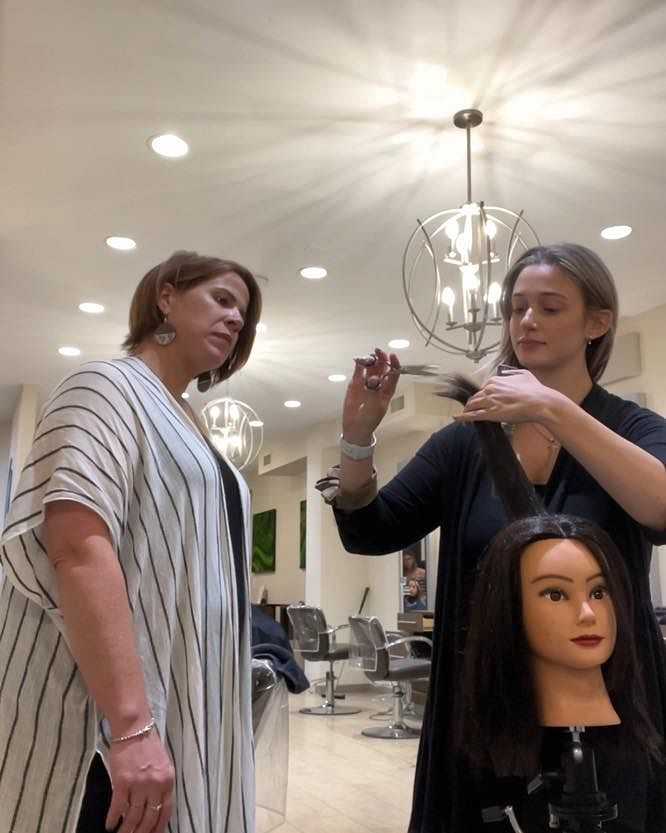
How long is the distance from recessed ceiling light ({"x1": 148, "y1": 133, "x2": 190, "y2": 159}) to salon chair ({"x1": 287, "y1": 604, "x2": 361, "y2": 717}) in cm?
426

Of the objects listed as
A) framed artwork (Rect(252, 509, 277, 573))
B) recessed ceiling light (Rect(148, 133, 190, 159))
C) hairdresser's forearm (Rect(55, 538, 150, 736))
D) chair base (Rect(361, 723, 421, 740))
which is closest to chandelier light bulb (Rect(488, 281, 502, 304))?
recessed ceiling light (Rect(148, 133, 190, 159))

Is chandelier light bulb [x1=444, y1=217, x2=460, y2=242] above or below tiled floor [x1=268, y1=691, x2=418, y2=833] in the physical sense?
above

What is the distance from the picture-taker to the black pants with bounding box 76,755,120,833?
0.88 metres

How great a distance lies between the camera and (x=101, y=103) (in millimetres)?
2779

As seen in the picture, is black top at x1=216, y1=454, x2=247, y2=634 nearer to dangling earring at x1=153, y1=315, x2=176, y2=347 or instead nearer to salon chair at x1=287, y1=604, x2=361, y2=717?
dangling earring at x1=153, y1=315, x2=176, y2=347

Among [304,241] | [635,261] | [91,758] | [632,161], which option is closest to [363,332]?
[304,241]

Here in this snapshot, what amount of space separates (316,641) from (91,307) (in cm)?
333

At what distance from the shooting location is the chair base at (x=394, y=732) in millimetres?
5160

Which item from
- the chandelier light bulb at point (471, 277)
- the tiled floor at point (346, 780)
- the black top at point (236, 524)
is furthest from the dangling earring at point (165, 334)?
the tiled floor at point (346, 780)

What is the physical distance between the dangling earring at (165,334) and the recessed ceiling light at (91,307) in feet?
12.6

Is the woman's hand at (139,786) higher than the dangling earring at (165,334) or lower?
lower

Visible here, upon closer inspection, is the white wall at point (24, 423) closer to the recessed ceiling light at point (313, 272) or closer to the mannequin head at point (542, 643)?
the recessed ceiling light at point (313, 272)

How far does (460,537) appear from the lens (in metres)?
0.85

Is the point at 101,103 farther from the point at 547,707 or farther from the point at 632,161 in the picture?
the point at 547,707
